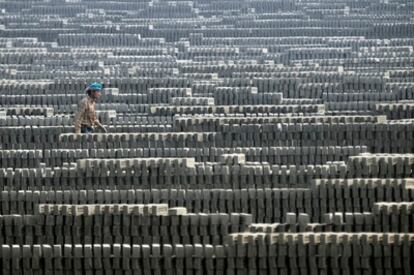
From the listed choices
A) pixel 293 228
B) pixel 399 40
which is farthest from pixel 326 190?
pixel 399 40

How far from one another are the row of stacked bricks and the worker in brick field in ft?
0.82

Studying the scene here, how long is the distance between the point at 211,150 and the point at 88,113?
2.11 meters

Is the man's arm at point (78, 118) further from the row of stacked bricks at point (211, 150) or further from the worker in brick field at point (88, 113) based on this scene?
the row of stacked bricks at point (211, 150)

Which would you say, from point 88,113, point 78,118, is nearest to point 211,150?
point 88,113

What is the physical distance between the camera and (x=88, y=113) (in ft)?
85.6

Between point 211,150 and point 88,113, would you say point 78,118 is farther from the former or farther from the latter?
point 211,150

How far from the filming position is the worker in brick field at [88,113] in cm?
2525

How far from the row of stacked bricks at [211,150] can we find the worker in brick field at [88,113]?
0.82ft

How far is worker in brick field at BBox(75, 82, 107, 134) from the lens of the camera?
2525 cm

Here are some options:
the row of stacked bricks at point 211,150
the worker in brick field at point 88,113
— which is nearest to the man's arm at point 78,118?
the worker in brick field at point 88,113

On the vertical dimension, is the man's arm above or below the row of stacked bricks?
above

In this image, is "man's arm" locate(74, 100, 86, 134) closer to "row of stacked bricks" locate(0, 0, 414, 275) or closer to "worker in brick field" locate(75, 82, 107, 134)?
"worker in brick field" locate(75, 82, 107, 134)

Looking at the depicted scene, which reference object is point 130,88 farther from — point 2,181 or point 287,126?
point 2,181

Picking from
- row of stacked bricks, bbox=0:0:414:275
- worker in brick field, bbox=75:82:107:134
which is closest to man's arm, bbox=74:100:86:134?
worker in brick field, bbox=75:82:107:134
